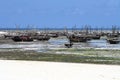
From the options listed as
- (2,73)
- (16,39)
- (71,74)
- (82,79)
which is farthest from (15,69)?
(16,39)

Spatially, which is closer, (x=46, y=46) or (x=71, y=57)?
(x=71, y=57)

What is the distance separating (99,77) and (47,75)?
2.49m

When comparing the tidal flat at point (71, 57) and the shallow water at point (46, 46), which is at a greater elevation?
the tidal flat at point (71, 57)

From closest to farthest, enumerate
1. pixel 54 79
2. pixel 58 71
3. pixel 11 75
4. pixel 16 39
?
pixel 54 79, pixel 11 75, pixel 58 71, pixel 16 39

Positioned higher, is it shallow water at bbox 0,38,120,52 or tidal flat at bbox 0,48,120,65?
tidal flat at bbox 0,48,120,65

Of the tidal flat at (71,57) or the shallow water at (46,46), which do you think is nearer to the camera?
the tidal flat at (71,57)

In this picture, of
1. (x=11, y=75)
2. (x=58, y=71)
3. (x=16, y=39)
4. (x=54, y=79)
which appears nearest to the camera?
(x=54, y=79)

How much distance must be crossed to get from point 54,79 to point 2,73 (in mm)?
3159

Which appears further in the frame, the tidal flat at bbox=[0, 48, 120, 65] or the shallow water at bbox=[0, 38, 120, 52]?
the shallow water at bbox=[0, 38, 120, 52]

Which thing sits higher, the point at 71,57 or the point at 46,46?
the point at 71,57

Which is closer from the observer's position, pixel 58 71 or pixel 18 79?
pixel 18 79

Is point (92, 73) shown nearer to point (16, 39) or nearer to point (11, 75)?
point (11, 75)

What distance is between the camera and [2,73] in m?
17.2

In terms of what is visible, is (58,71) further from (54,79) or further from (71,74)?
(54,79)
